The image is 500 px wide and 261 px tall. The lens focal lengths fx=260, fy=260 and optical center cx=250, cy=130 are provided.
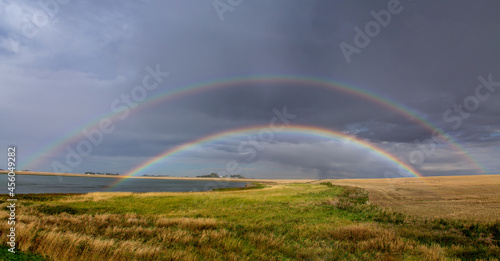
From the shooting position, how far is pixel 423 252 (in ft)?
32.0

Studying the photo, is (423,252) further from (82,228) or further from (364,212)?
(82,228)

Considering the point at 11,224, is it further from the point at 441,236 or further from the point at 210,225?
the point at 441,236

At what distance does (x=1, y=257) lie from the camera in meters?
6.35

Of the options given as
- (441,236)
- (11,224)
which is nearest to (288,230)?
(441,236)

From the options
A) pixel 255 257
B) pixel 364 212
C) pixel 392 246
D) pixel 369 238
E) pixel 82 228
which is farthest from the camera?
pixel 364 212

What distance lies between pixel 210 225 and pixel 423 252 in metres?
9.85

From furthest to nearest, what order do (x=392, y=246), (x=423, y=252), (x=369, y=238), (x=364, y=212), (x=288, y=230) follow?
1. (x=364, y=212)
2. (x=288, y=230)
3. (x=369, y=238)
4. (x=392, y=246)
5. (x=423, y=252)

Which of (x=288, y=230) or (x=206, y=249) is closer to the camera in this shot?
(x=206, y=249)


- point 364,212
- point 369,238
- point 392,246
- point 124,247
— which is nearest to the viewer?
point 124,247

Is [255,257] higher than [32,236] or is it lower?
lower

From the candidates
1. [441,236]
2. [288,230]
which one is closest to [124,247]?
[288,230]

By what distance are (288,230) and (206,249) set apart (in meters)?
6.29

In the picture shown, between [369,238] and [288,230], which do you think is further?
[288,230]

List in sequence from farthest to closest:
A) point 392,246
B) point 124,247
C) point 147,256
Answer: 1. point 392,246
2. point 124,247
3. point 147,256
